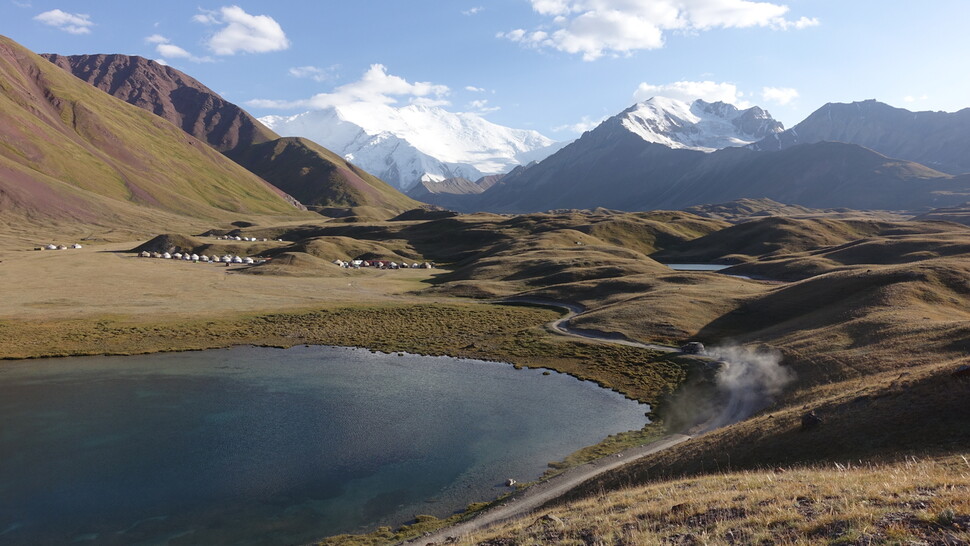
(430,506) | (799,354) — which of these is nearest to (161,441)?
(430,506)

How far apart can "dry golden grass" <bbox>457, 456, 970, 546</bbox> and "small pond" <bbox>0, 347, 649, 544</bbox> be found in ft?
54.4

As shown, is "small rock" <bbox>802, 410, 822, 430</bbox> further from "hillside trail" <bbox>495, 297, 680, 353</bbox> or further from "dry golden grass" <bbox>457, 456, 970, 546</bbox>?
"hillside trail" <bbox>495, 297, 680, 353</bbox>

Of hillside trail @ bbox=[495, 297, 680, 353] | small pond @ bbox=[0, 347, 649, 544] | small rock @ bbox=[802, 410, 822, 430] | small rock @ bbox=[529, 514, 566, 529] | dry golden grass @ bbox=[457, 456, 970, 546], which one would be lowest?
small pond @ bbox=[0, 347, 649, 544]

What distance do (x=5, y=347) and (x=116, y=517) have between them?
219 ft

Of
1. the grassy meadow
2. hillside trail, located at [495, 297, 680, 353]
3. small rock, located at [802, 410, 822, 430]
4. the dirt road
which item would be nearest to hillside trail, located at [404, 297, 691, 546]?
the dirt road

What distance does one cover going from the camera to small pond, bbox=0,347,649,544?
3666 centimetres

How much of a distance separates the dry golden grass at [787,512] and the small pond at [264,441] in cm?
1659

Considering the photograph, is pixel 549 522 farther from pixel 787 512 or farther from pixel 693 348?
pixel 693 348

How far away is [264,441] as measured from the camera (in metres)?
49.1

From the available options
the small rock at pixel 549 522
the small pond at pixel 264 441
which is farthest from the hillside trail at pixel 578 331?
the small rock at pixel 549 522

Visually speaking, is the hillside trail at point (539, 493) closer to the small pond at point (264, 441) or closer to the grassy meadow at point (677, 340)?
the grassy meadow at point (677, 340)

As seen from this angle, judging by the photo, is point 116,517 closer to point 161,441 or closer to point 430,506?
point 161,441

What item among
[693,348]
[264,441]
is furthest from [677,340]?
[264,441]

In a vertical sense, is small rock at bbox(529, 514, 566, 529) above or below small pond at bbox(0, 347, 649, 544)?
above
